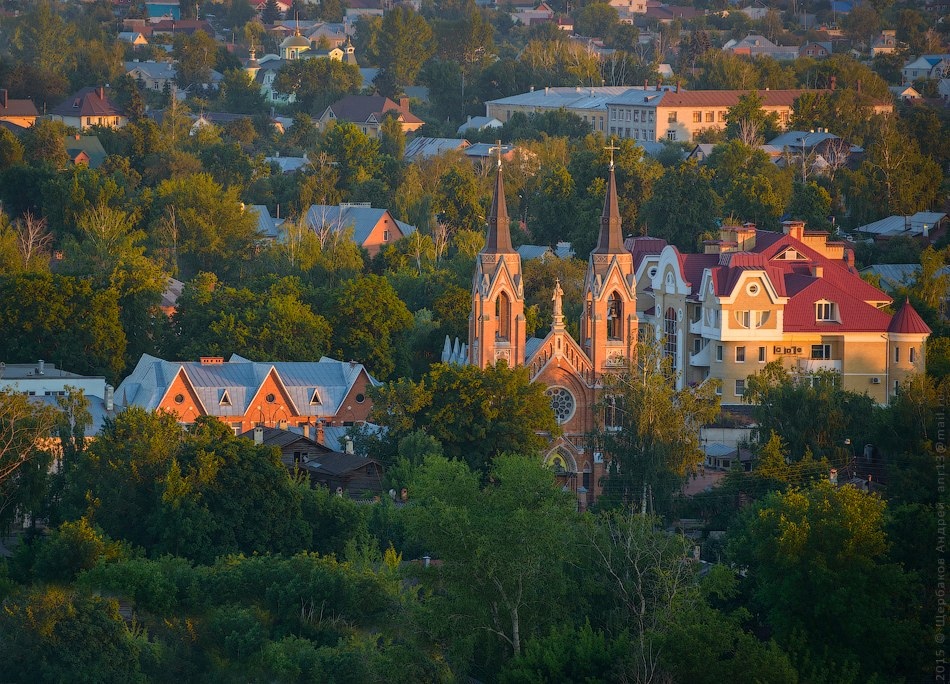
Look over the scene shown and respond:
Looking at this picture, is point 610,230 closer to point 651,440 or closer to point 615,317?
point 615,317

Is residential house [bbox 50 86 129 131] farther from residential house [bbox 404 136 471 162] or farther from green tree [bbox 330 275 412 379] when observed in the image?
green tree [bbox 330 275 412 379]

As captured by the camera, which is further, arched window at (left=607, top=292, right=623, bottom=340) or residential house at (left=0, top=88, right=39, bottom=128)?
residential house at (left=0, top=88, right=39, bottom=128)

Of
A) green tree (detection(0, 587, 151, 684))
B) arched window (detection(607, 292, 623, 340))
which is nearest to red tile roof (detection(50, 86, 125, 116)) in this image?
arched window (detection(607, 292, 623, 340))

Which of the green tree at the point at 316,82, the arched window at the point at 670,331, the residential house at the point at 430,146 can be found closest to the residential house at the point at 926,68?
the green tree at the point at 316,82

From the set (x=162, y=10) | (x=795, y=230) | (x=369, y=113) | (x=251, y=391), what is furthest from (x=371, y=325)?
(x=162, y=10)

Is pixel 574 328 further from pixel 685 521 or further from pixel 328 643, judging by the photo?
pixel 328 643
